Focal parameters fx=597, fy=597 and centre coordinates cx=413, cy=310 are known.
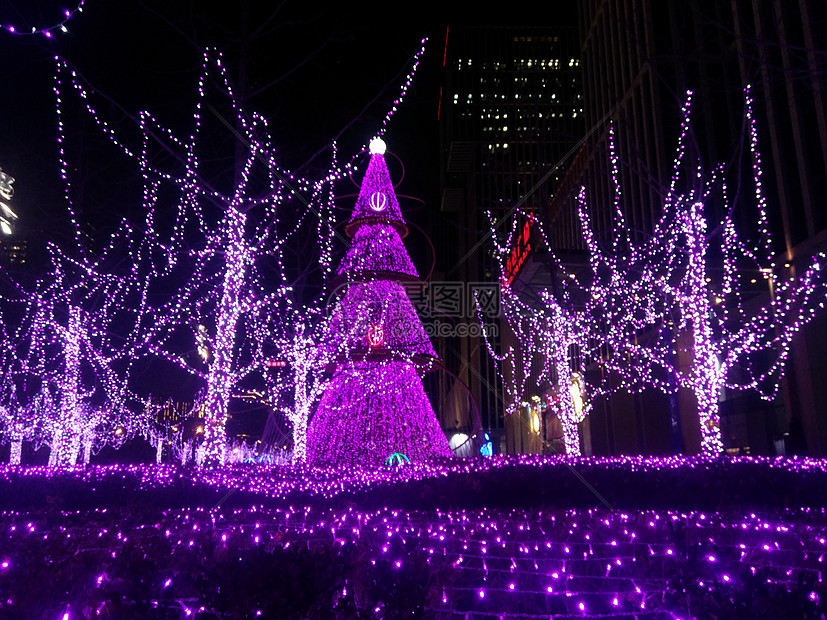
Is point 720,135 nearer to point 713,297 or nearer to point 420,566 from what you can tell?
point 713,297

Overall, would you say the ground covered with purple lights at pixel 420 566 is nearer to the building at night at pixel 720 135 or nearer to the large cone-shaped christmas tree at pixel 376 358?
the large cone-shaped christmas tree at pixel 376 358

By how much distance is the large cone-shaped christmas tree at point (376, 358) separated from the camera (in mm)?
11781

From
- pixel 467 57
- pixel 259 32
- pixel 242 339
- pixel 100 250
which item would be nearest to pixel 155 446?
pixel 242 339

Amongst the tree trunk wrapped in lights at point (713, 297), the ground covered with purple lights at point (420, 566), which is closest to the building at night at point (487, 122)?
the tree trunk wrapped in lights at point (713, 297)

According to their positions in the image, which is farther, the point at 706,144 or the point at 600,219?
the point at 600,219

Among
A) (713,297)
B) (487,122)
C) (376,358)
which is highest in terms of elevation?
(487,122)

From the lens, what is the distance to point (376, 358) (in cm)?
1183

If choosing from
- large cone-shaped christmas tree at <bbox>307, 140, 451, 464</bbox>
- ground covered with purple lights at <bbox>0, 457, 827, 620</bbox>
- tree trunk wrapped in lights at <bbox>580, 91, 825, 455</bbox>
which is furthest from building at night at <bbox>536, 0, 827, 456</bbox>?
large cone-shaped christmas tree at <bbox>307, 140, 451, 464</bbox>

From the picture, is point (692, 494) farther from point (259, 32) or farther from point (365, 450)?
point (259, 32)

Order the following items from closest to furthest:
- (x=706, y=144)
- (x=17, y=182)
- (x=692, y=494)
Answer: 1. (x=692, y=494)
2. (x=17, y=182)
3. (x=706, y=144)

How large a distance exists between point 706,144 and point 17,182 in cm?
2209

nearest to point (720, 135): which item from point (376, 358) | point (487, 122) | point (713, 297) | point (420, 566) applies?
point (713, 297)

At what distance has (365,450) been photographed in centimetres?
1166

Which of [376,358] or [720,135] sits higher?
[720,135]
